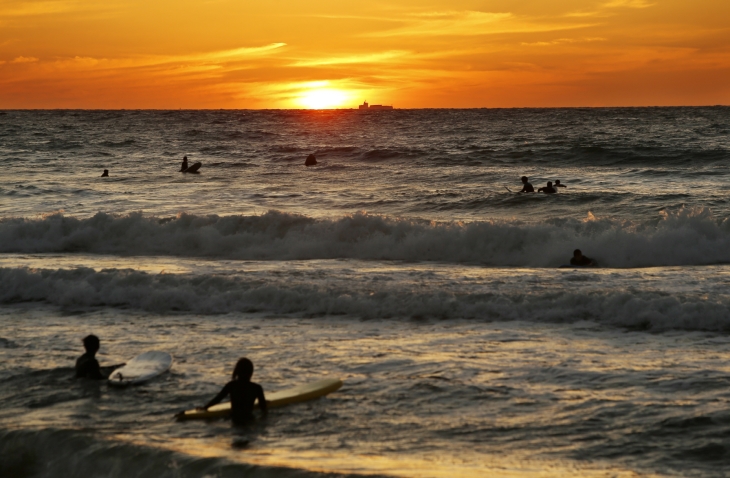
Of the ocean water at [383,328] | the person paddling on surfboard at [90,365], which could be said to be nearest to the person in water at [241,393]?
the ocean water at [383,328]

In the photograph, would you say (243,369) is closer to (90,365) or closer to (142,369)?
(142,369)

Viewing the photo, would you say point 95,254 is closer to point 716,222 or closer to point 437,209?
point 437,209

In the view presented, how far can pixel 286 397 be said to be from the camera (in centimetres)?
805

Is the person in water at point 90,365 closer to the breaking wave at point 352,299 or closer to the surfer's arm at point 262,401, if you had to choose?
the surfer's arm at point 262,401

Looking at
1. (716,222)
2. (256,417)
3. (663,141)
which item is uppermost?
(663,141)

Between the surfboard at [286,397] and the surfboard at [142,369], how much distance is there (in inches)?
51.5

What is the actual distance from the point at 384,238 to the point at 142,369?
10.9 meters

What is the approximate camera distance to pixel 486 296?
12.8 metres

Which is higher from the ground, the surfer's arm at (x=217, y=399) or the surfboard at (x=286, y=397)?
the surfer's arm at (x=217, y=399)

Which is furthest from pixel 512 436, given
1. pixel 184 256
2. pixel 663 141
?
pixel 663 141

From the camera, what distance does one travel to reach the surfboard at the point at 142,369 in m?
8.68

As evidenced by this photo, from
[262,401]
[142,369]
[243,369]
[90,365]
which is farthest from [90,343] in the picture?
[262,401]

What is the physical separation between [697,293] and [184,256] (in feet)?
41.8

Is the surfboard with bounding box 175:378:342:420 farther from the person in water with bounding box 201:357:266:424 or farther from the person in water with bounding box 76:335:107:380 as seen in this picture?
the person in water with bounding box 76:335:107:380
